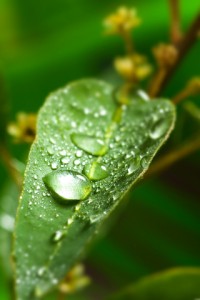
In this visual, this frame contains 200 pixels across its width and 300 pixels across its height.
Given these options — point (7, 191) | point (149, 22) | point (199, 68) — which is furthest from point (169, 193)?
point (7, 191)

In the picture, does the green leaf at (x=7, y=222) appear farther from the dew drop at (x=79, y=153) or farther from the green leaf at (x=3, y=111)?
the dew drop at (x=79, y=153)

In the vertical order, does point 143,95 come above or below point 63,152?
above

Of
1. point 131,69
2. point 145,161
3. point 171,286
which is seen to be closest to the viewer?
point 145,161

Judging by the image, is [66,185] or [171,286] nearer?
[66,185]

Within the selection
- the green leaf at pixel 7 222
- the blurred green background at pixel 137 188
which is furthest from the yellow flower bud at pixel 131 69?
the blurred green background at pixel 137 188

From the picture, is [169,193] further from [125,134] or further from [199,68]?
[125,134]

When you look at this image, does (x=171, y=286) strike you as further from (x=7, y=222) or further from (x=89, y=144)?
(x=7, y=222)

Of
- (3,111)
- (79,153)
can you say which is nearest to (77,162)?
(79,153)

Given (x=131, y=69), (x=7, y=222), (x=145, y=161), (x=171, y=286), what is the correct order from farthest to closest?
(x=7, y=222) → (x=131, y=69) → (x=171, y=286) → (x=145, y=161)
